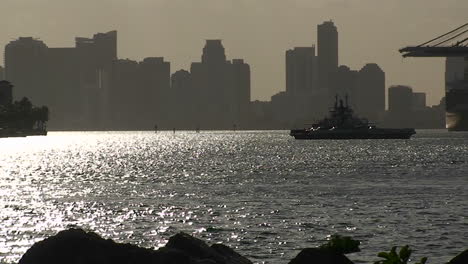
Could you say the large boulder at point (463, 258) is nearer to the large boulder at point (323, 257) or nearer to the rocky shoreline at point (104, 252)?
the large boulder at point (323, 257)

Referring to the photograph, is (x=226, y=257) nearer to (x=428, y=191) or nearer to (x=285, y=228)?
(x=285, y=228)

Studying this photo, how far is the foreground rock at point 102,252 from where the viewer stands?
28.1 m

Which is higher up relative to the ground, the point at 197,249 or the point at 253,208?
the point at 197,249

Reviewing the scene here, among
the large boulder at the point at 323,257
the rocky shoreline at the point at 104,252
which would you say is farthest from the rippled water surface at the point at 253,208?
the large boulder at the point at 323,257

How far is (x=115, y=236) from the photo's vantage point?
47719mm

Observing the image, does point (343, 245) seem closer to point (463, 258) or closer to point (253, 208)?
point (463, 258)

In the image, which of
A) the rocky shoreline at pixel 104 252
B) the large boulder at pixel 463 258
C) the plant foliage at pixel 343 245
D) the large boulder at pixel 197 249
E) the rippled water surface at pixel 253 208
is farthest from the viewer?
the rippled water surface at pixel 253 208

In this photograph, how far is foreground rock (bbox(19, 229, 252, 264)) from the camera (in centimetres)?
2806

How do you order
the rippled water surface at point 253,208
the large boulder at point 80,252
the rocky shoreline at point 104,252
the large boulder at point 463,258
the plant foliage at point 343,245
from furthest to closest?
the rippled water surface at point 253,208 < the large boulder at point 80,252 < the rocky shoreline at point 104,252 < the large boulder at point 463,258 < the plant foliage at point 343,245

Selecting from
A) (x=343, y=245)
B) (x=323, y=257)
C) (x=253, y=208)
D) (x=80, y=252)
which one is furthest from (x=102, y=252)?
(x=253, y=208)

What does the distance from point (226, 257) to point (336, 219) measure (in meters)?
25.5

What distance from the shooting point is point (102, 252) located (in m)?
28.6

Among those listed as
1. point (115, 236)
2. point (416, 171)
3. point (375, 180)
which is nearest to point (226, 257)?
point (115, 236)

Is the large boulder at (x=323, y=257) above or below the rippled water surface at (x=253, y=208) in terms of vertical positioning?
above
